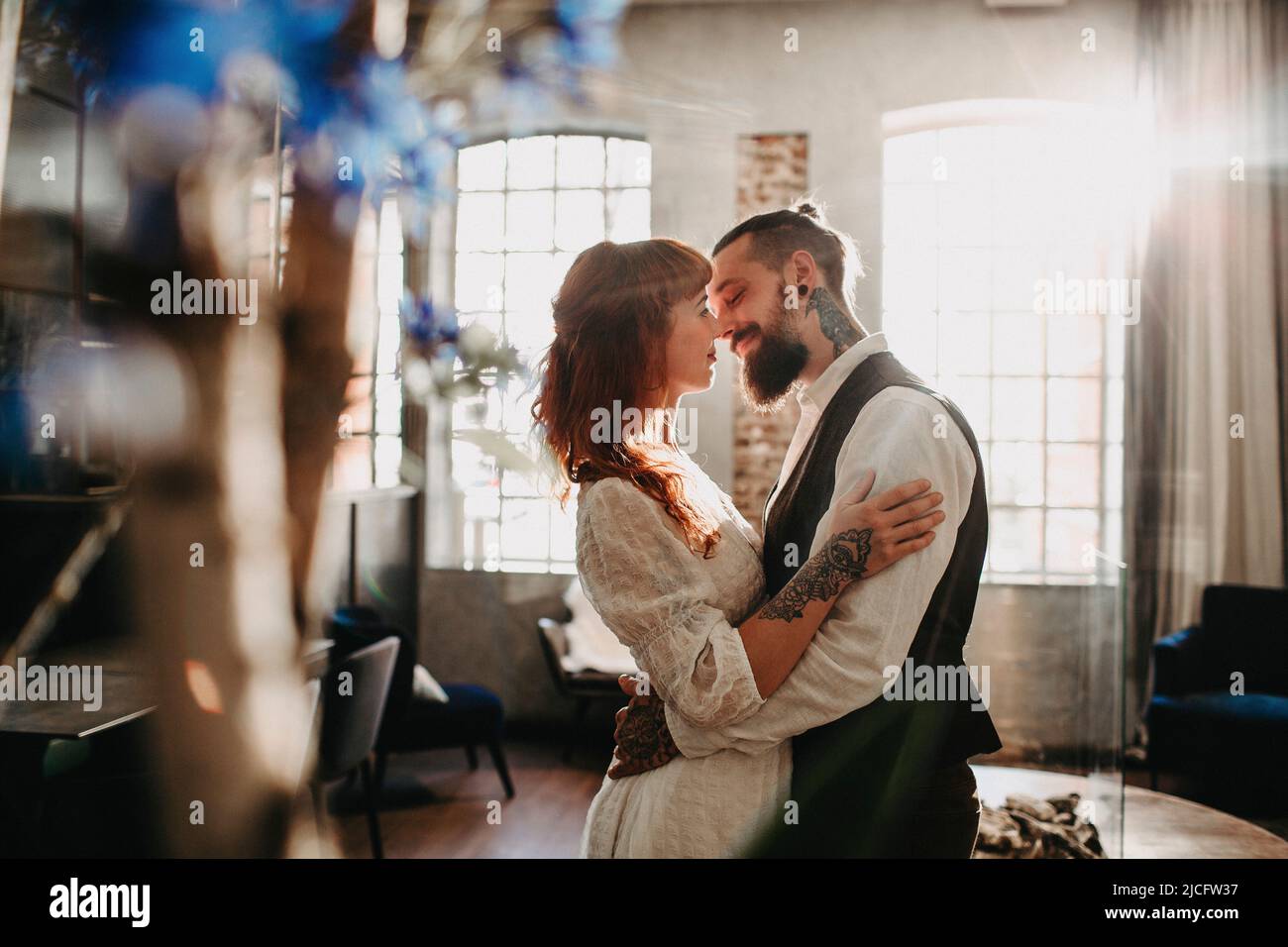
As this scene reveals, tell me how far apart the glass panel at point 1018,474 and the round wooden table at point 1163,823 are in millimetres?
2369

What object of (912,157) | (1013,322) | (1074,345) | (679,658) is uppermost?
(912,157)

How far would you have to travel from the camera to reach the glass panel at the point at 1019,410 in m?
Result: 5.34

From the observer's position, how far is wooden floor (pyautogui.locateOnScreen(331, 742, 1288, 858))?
2.56 m

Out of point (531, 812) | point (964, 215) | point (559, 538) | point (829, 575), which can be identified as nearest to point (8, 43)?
point (829, 575)

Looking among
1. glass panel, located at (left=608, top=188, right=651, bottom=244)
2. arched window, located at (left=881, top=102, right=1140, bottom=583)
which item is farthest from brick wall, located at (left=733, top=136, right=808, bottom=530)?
glass panel, located at (left=608, top=188, right=651, bottom=244)

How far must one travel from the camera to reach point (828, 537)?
1.31 m

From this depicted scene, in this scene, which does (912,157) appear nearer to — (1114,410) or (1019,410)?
(1019,410)

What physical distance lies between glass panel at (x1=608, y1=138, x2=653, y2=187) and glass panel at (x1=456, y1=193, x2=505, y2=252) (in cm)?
75

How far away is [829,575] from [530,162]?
5015 millimetres

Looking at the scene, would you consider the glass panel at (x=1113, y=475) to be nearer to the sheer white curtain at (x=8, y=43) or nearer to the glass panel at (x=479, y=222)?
the glass panel at (x=479, y=222)

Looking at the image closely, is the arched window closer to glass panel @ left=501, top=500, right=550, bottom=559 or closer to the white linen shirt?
glass panel @ left=501, top=500, right=550, bottom=559

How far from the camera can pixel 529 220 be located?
5719 millimetres
